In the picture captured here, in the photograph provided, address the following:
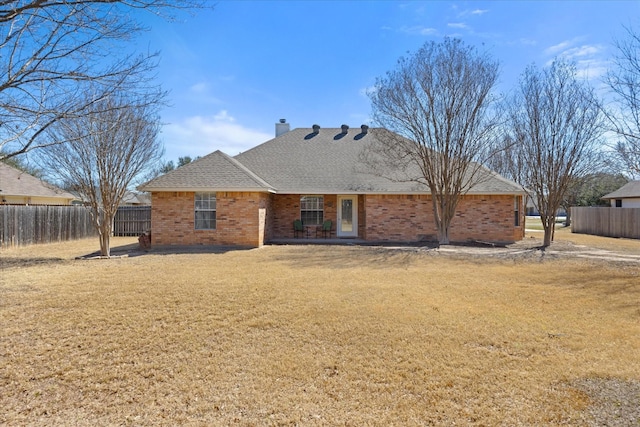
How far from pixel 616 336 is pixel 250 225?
11659 millimetres

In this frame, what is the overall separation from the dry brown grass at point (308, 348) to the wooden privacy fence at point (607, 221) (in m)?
14.5

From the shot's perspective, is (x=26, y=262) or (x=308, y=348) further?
(x=26, y=262)

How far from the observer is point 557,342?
180 inches

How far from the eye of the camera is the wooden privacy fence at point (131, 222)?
20.8 m

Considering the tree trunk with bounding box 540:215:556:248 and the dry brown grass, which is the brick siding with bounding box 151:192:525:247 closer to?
the tree trunk with bounding box 540:215:556:248

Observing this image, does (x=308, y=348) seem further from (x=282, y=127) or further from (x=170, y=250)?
(x=282, y=127)

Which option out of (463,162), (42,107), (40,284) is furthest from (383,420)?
(463,162)

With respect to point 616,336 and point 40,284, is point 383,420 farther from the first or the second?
point 40,284

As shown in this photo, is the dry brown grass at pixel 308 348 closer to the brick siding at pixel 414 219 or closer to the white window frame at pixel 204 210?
the white window frame at pixel 204 210

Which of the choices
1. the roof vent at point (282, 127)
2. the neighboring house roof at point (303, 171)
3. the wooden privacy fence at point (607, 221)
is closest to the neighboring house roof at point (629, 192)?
the wooden privacy fence at point (607, 221)

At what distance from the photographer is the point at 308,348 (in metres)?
4.33

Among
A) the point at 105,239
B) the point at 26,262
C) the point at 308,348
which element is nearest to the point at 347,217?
the point at 105,239

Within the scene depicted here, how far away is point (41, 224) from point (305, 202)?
12403 mm

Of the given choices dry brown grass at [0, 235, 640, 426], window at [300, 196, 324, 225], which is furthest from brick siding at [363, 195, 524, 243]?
dry brown grass at [0, 235, 640, 426]
